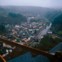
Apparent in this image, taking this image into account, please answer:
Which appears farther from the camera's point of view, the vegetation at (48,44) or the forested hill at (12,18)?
the forested hill at (12,18)

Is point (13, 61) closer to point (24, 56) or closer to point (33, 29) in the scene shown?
point (24, 56)

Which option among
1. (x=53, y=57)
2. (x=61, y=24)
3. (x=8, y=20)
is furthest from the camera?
(x=8, y=20)

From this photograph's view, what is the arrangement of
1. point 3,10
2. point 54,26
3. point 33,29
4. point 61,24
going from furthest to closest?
point 3,10
point 33,29
point 54,26
point 61,24

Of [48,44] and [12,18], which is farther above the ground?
[48,44]

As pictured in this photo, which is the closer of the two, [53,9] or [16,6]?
[53,9]

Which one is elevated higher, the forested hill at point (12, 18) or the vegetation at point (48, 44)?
the vegetation at point (48, 44)

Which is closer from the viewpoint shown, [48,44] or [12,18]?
[48,44]

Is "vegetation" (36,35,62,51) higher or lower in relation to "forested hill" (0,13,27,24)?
higher

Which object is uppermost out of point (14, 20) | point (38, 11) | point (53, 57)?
point (53, 57)

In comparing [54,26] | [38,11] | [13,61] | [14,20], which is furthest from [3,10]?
[13,61]

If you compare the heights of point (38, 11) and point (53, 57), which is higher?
point (53, 57)

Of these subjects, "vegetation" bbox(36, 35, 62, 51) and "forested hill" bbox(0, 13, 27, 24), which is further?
"forested hill" bbox(0, 13, 27, 24)
